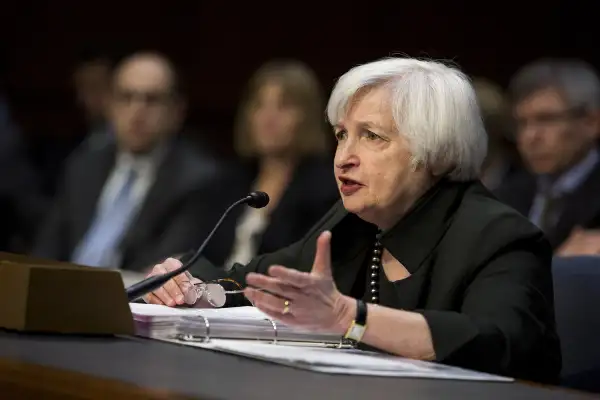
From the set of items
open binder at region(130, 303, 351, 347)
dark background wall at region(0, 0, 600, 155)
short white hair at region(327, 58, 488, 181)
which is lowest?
open binder at region(130, 303, 351, 347)

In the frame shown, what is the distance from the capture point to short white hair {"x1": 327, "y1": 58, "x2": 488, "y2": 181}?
8.34 ft

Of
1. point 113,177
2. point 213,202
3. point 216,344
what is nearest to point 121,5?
point 113,177

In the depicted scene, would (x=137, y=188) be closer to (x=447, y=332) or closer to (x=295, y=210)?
(x=295, y=210)

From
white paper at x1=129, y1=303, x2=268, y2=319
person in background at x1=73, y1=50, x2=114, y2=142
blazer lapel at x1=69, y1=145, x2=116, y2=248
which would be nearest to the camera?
white paper at x1=129, y1=303, x2=268, y2=319

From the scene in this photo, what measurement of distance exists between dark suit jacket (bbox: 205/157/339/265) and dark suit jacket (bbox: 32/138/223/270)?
112 mm

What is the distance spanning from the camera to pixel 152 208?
5.54 metres

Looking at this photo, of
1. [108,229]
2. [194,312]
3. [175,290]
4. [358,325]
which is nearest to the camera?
[358,325]

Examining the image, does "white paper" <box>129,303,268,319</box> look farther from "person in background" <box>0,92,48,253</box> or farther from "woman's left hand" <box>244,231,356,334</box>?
"person in background" <box>0,92,48,253</box>

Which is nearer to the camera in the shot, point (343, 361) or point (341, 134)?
point (343, 361)

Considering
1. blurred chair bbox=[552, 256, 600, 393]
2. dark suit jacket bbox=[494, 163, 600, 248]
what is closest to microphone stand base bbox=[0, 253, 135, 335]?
blurred chair bbox=[552, 256, 600, 393]

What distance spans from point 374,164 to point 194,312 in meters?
0.52

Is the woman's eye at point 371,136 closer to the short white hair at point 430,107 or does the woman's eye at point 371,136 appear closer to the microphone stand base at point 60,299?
the short white hair at point 430,107

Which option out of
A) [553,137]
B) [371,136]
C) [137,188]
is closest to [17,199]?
[137,188]

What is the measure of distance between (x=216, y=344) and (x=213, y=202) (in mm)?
3424
